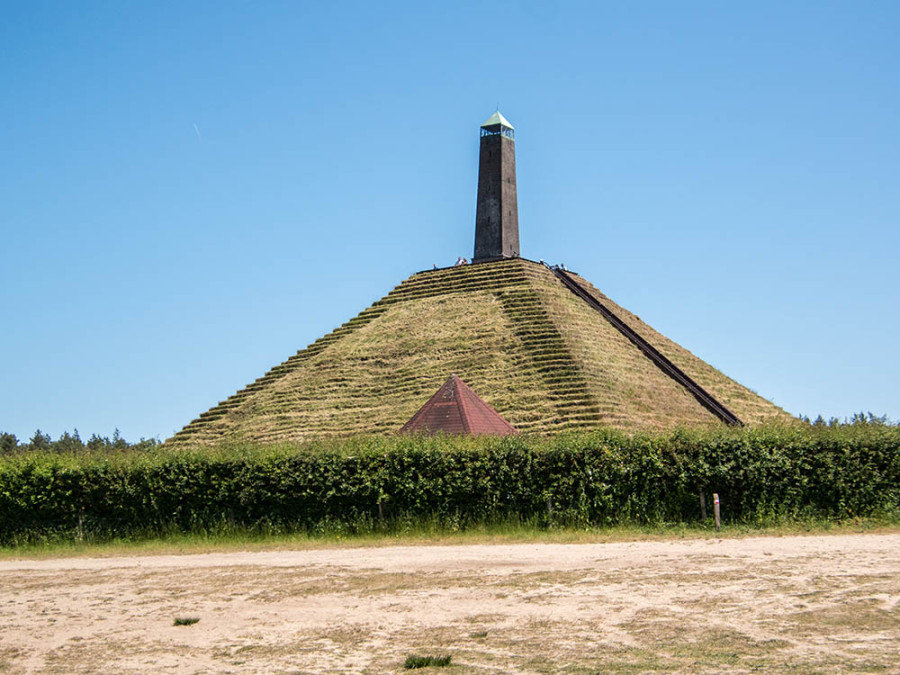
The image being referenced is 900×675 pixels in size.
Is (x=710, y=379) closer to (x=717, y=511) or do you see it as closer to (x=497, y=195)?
(x=497, y=195)

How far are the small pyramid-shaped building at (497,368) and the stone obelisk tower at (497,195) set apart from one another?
369 mm

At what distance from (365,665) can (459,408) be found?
20.7 meters

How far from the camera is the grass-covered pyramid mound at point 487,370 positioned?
49.1 m

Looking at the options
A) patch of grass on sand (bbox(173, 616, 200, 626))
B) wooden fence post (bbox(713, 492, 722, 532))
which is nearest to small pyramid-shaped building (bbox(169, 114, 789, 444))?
wooden fence post (bbox(713, 492, 722, 532))

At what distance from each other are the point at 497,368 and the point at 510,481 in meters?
27.8

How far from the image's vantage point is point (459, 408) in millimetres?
32750

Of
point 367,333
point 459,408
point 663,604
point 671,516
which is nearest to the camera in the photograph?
point 663,604

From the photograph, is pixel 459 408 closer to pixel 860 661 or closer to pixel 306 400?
pixel 860 661

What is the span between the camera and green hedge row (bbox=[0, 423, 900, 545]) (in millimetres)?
25344

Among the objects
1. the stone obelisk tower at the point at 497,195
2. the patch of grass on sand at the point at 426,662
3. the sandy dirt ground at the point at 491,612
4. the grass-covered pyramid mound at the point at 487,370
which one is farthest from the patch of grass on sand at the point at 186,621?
the stone obelisk tower at the point at 497,195

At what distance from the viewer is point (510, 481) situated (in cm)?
2600

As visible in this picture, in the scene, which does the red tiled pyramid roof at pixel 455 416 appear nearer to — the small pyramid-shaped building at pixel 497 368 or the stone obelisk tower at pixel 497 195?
the small pyramid-shaped building at pixel 497 368

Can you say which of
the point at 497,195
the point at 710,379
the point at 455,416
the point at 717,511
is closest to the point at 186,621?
the point at 717,511

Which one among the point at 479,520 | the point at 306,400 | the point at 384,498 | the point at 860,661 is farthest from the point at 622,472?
the point at 306,400
